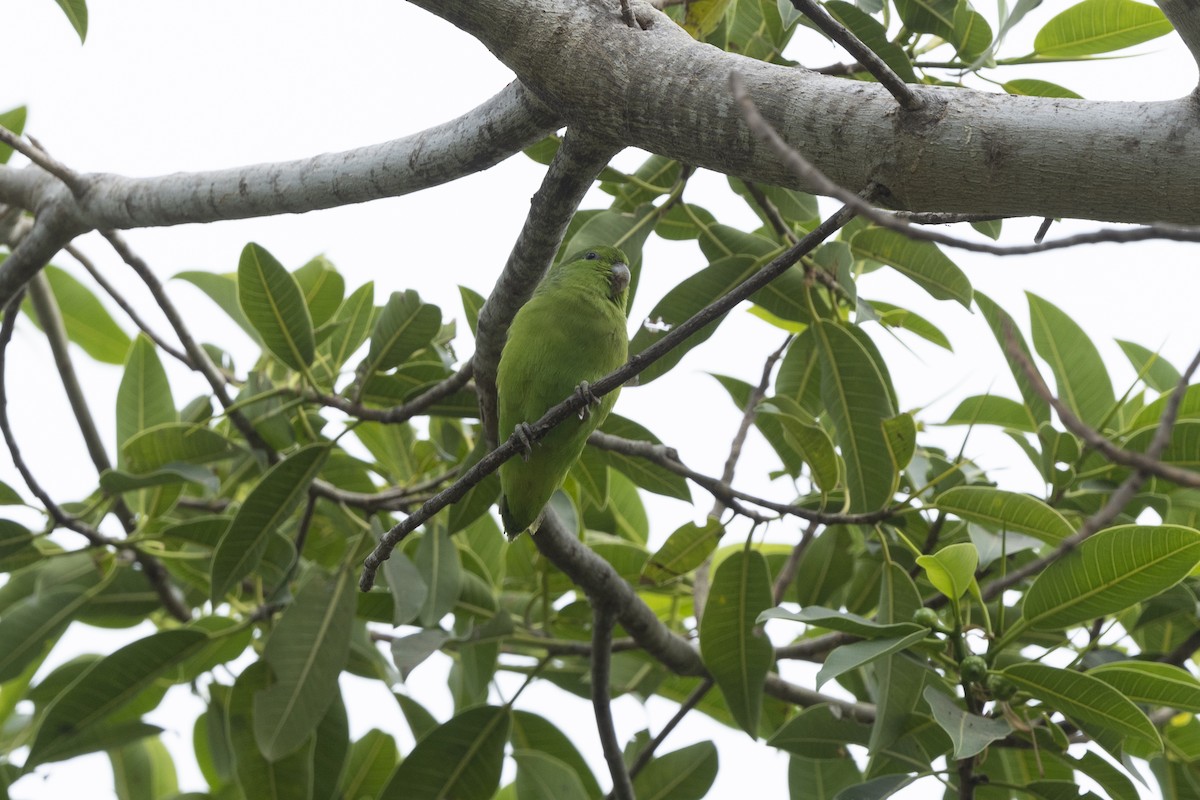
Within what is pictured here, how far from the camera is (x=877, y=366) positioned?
301 cm

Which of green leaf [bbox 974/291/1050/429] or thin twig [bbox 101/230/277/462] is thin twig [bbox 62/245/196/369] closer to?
thin twig [bbox 101/230/277/462]

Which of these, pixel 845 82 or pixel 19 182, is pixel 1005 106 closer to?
pixel 845 82

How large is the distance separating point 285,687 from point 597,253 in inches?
60.1

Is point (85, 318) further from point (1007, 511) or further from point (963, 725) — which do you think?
point (963, 725)

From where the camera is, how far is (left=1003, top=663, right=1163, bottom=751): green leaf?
2332 mm

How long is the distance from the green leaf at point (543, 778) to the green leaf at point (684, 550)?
633 mm

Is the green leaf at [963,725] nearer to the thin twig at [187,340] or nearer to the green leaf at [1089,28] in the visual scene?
the green leaf at [1089,28]

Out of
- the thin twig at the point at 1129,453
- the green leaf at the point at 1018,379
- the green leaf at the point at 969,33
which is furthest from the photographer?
the green leaf at the point at 1018,379

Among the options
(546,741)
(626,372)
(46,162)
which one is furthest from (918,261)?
(46,162)

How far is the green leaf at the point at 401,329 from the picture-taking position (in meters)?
3.20

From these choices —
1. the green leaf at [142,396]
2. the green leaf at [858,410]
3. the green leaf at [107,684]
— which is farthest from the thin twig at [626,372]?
the green leaf at [142,396]

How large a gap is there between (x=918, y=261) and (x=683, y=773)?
164cm

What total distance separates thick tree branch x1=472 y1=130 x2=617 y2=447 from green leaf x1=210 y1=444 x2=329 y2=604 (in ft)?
1.71

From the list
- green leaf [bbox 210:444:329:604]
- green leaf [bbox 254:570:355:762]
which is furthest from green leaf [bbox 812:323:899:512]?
green leaf [bbox 254:570:355:762]
